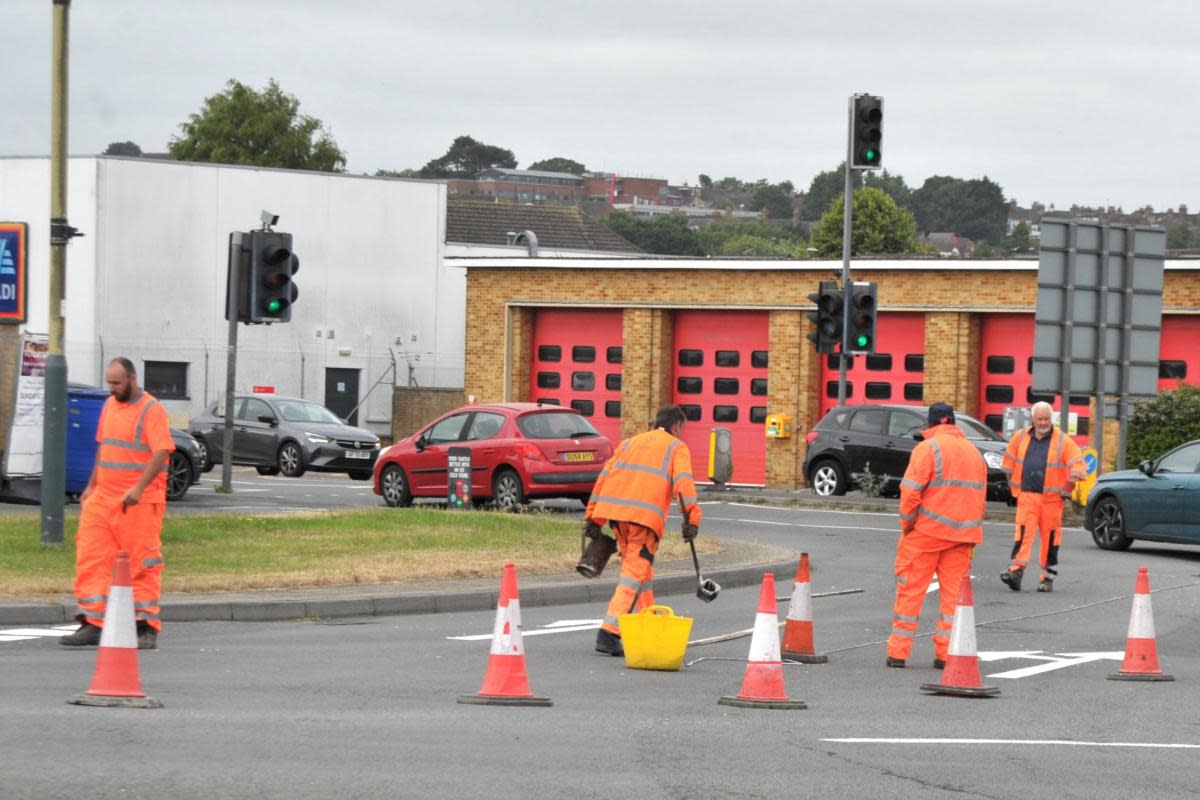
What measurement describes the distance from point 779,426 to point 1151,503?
1663cm

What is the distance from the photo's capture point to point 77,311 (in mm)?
49688

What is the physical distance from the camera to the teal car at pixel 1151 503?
22188mm

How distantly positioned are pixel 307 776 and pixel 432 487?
19.0m

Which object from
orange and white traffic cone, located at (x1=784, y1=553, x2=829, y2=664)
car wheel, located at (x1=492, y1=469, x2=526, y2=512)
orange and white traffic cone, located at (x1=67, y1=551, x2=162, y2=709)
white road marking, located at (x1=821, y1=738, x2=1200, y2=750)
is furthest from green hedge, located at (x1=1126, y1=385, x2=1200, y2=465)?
orange and white traffic cone, located at (x1=67, y1=551, x2=162, y2=709)

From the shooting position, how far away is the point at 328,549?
61.3 feet

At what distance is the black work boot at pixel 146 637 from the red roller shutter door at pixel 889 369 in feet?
88.3

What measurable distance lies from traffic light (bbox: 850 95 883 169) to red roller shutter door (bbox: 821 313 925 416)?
11.0 m

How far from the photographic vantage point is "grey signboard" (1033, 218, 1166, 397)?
26.7 metres

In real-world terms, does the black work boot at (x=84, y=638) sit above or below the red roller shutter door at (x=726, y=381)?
below

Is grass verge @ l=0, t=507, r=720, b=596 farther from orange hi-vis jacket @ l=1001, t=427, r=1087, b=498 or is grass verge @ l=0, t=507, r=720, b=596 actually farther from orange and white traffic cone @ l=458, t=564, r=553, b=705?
orange and white traffic cone @ l=458, t=564, r=553, b=705

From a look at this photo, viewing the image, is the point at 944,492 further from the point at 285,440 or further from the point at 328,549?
the point at 285,440

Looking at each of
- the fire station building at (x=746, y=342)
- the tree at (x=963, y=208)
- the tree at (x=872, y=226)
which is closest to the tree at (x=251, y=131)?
the tree at (x=872, y=226)

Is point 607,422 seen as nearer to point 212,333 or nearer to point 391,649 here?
point 212,333

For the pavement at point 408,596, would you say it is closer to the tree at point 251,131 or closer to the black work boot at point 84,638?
the black work boot at point 84,638
